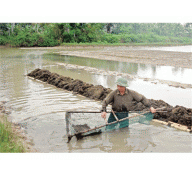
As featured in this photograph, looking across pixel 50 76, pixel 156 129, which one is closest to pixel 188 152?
pixel 156 129

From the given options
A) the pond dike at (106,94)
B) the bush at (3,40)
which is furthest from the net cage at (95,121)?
the bush at (3,40)

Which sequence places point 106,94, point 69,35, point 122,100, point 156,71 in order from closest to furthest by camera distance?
point 122,100 → point 106,94 → point 156,71 → point 69,35

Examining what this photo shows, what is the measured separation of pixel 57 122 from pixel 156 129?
2362 mm

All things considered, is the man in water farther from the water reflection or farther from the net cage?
the water reflection

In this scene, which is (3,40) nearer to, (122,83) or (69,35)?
(69,35)

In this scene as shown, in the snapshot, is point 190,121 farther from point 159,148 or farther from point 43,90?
point 43,90

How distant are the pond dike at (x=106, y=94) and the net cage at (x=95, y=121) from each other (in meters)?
0.80

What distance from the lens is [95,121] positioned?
529cm

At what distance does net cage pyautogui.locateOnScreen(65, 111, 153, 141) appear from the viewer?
4668 millimetres

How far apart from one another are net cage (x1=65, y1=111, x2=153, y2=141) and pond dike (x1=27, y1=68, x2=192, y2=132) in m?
0.80

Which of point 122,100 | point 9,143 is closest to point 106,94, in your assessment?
point 122,100

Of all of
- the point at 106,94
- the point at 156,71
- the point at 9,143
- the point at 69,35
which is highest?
the point at 69,35

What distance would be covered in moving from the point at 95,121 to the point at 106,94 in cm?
247

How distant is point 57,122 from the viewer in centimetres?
575
